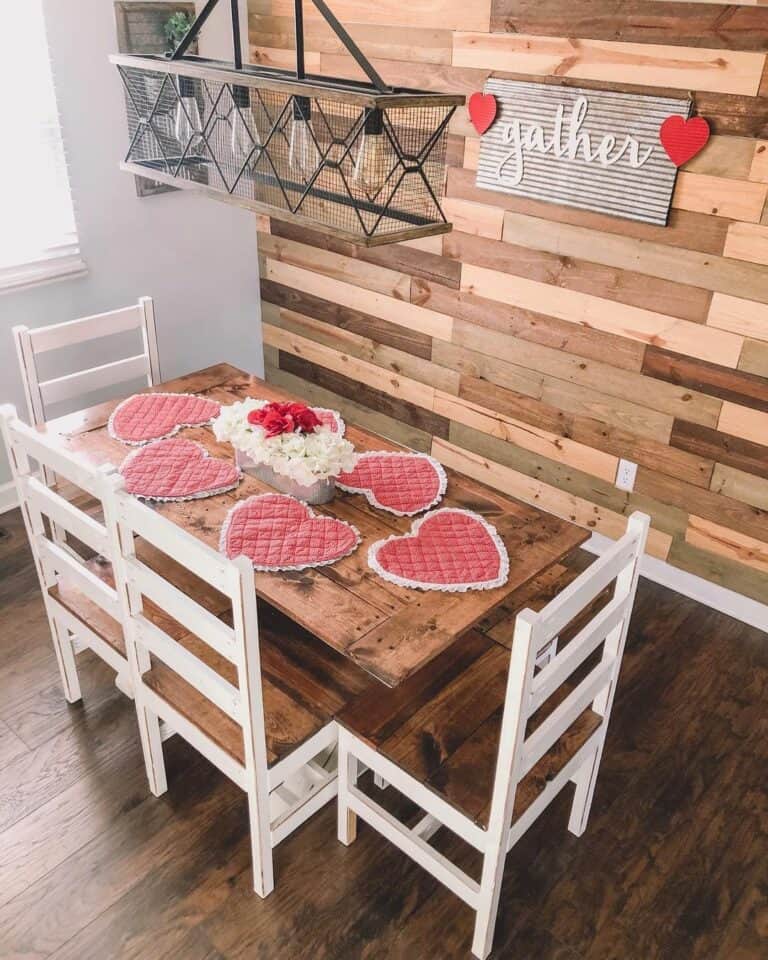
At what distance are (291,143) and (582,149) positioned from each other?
1.26 metres

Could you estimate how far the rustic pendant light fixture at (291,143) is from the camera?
1.76m

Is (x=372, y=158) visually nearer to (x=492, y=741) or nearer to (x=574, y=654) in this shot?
(x=574, y=654)

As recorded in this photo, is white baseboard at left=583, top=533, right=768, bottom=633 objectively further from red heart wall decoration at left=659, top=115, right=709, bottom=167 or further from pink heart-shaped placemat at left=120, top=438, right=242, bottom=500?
pink heart-shaped placemat at left=120, top=438, right=242, bottom=500

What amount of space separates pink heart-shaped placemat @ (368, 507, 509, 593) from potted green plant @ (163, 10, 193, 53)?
2.45m

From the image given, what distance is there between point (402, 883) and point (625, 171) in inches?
87.0

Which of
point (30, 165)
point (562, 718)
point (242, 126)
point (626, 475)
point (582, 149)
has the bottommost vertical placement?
point (626, 475)

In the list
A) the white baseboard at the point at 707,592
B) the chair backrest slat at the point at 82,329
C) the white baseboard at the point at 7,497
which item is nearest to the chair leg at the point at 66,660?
the chair backrest slat at the point at 82,329

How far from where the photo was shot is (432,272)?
347 cm

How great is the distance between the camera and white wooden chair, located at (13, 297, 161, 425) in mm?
2727

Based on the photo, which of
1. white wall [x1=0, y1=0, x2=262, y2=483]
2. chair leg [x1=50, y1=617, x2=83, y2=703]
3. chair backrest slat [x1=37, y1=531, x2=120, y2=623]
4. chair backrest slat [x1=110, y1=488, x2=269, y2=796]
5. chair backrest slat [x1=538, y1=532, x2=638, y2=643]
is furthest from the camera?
white wall [x1=0, y1=0, x2=262, y2=483]

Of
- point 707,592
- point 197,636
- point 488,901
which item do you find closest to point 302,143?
point 197,636

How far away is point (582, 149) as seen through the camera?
Answer: 280cm

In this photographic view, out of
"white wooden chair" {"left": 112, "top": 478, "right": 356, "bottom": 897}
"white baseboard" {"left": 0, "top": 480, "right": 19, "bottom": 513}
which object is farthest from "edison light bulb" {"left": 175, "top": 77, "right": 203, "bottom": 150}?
"white baseboard" {"left": 0, "top": 480, "right": 19, "bottom": 513}

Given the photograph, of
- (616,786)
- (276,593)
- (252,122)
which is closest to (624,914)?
(616,786)
